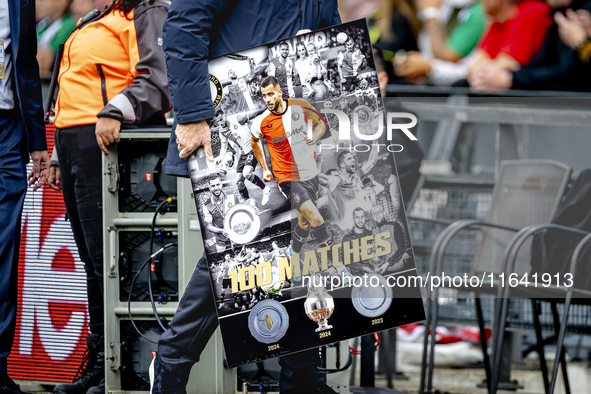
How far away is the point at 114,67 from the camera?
332 cm

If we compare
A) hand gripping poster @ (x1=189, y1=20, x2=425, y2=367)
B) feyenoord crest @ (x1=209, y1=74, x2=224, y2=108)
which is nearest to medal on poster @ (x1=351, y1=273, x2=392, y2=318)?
hand gripping poster @ (x1=189, y1=20, x2=425, y2=367)

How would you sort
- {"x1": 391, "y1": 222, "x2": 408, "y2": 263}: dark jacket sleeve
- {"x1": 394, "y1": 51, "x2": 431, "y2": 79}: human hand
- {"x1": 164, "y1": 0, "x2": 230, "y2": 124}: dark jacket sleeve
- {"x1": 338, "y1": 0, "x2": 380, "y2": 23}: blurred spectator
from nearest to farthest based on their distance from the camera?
{"x1": 164, "y1": 0, "x2": 230, "y2": 124}: dark jacket sleeve < {"x1": 391, "y1": 222, "x2": 408, "y2": 263}: dark jacket sleeve < {"x1": 394, "y1": 51, "x2": 431, "y2": 79}: human hand < {"x1": 338, "y1": 0, "x2": 380, "y2": 23}: blurred spectator

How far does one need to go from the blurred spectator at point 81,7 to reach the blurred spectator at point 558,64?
293 cm

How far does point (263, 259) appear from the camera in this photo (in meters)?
2.73

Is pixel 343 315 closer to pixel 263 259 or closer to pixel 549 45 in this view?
pixel 263 259

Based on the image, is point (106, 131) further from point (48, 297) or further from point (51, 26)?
point (51, 26)

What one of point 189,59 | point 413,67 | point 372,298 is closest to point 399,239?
point 372,298

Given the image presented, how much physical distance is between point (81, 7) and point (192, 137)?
139cm

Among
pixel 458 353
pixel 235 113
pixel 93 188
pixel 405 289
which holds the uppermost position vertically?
pixel 235 113

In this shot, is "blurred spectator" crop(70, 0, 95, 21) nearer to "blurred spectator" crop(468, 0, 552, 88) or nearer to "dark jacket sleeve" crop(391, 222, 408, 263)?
"dark jacket sleeve" crop(391, 222, 408, 263)

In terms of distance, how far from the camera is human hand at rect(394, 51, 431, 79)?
20.3 feet

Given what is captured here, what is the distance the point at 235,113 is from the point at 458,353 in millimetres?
3066

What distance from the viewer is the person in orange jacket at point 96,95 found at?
3248 millimetres

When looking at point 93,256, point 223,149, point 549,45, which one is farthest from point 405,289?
point 549,45
